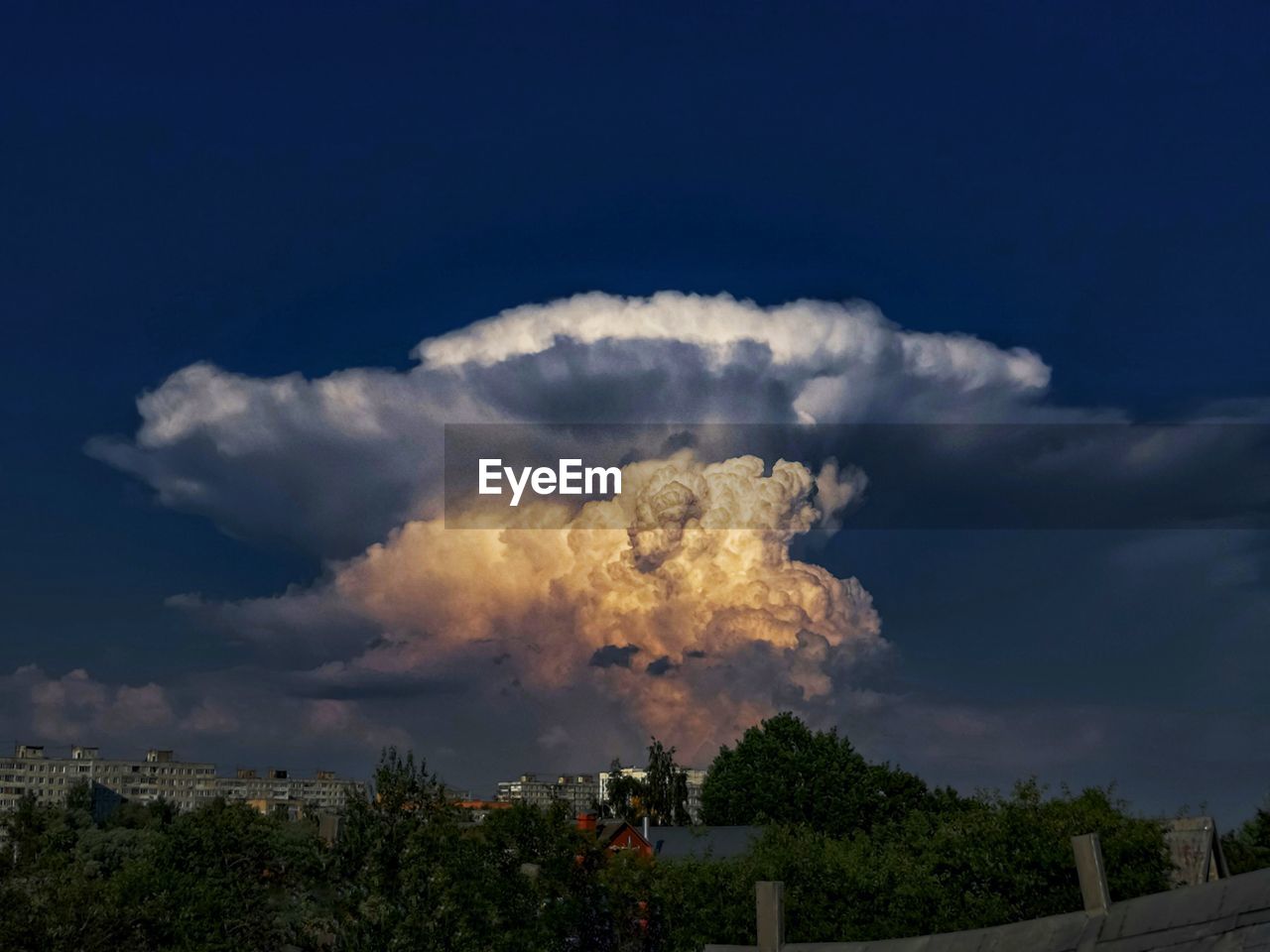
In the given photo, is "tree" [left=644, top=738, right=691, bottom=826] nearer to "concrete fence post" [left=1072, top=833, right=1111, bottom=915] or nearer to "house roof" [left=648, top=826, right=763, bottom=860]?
"house roof" [left=648, top=826, right=763, bottom=860]

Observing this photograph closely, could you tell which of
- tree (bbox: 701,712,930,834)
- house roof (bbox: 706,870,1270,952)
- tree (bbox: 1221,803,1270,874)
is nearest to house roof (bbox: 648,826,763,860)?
tree (bbox: 701,712,930,834)

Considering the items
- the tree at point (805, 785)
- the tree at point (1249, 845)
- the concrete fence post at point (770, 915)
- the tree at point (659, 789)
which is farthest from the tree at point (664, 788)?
the concrete fence post at point (770, 915)

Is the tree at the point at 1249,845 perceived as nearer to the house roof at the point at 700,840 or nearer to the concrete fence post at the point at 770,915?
the house roof at the point at 700,840

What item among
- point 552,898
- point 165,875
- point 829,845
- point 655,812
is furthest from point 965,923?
point 655,812

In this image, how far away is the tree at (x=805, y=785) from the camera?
95188 millimetres

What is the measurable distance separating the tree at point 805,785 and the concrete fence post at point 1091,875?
75563 mm

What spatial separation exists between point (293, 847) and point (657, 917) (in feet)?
39.1

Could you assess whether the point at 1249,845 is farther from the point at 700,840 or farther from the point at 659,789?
the point at 659,789

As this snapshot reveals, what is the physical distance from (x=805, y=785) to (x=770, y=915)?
73370 millimetres

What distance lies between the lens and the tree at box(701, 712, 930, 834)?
3748 inches

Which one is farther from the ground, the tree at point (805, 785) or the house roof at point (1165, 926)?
the tree at point (805, 785)

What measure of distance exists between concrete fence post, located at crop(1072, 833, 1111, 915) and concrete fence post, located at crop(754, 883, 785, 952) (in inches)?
294

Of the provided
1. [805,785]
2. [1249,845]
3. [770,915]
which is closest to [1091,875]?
[770,915]

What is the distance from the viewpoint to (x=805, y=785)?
9662 centimetres
